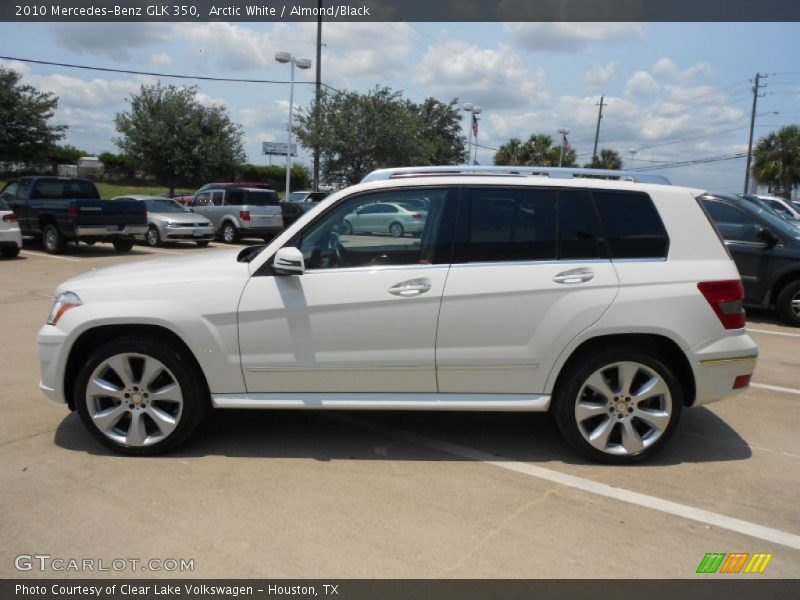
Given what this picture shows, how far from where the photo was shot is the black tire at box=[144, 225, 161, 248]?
18.8 m

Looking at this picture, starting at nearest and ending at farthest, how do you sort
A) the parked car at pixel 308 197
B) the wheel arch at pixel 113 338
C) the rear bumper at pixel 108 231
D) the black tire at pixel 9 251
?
the wheel arch at pixel 113 338 < the black tire at pixel 9 251 < the rear bumper at pixel 108 231 < the parked car at pixel 308 197

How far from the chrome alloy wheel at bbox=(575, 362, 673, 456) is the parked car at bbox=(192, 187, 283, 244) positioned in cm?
1729

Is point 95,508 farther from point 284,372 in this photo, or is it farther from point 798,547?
point 798,547

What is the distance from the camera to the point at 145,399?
4.23 meters

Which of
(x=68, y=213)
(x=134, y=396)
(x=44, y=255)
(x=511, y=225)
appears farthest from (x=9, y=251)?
(x=511, y=225)

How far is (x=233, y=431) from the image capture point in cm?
480

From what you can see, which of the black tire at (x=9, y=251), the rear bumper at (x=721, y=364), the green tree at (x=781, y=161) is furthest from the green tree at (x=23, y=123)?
the green tree at (x=781, y=161)

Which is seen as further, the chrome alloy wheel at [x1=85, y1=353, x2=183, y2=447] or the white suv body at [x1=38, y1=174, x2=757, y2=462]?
the chrome alloy wheel at [x1=85, y1=353, x2=183, y2=447]

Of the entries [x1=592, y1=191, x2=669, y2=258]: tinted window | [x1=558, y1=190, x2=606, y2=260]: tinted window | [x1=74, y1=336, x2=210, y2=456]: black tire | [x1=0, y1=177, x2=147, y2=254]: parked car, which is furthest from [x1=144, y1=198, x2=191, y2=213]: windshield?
[x1=592, y1=191, x2=669, y2=258]: tinted window

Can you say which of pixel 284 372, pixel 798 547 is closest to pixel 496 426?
pixel 284 372

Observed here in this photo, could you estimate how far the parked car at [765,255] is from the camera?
30.3 ft

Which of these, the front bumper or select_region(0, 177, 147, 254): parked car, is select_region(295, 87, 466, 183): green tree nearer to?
select_region(0, 177, 147, 254): parked car

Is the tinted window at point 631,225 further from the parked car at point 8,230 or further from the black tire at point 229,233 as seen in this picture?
the black tire at point 229,233

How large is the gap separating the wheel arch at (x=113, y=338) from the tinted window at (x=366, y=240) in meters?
0.98
